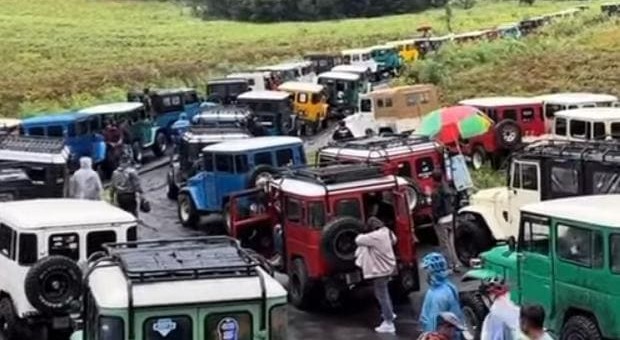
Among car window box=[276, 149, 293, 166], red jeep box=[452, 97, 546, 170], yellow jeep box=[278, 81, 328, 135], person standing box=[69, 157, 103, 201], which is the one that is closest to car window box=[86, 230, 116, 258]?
person standing box=[69, 157, 103, 201]

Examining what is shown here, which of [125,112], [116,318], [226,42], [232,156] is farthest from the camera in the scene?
[226,42]

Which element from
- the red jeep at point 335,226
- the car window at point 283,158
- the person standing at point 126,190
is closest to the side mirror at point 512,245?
the red jeep at point 335,226

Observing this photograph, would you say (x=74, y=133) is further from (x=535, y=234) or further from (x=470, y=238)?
(x=535, y=234)

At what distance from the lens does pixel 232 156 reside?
24.3m

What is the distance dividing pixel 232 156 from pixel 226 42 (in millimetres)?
51449

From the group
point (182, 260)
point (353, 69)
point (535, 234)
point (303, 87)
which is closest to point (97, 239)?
point (182, 260)

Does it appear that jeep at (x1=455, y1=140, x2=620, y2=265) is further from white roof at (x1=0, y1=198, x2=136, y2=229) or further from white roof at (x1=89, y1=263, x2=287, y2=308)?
white roof at (x1=89, y1=263, x2=287, y2=308)

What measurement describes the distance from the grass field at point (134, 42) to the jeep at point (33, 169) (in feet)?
70.5

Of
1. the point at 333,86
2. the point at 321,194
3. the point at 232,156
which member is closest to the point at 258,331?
the point at 321,194

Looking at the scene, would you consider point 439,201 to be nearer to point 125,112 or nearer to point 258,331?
point 258,331

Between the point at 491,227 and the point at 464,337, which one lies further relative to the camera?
the point at 491,227

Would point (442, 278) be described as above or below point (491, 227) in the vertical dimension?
above

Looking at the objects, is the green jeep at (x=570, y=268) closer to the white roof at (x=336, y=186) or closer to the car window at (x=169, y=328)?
the white roof at (x=336, y=186)

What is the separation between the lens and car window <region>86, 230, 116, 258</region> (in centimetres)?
1543
